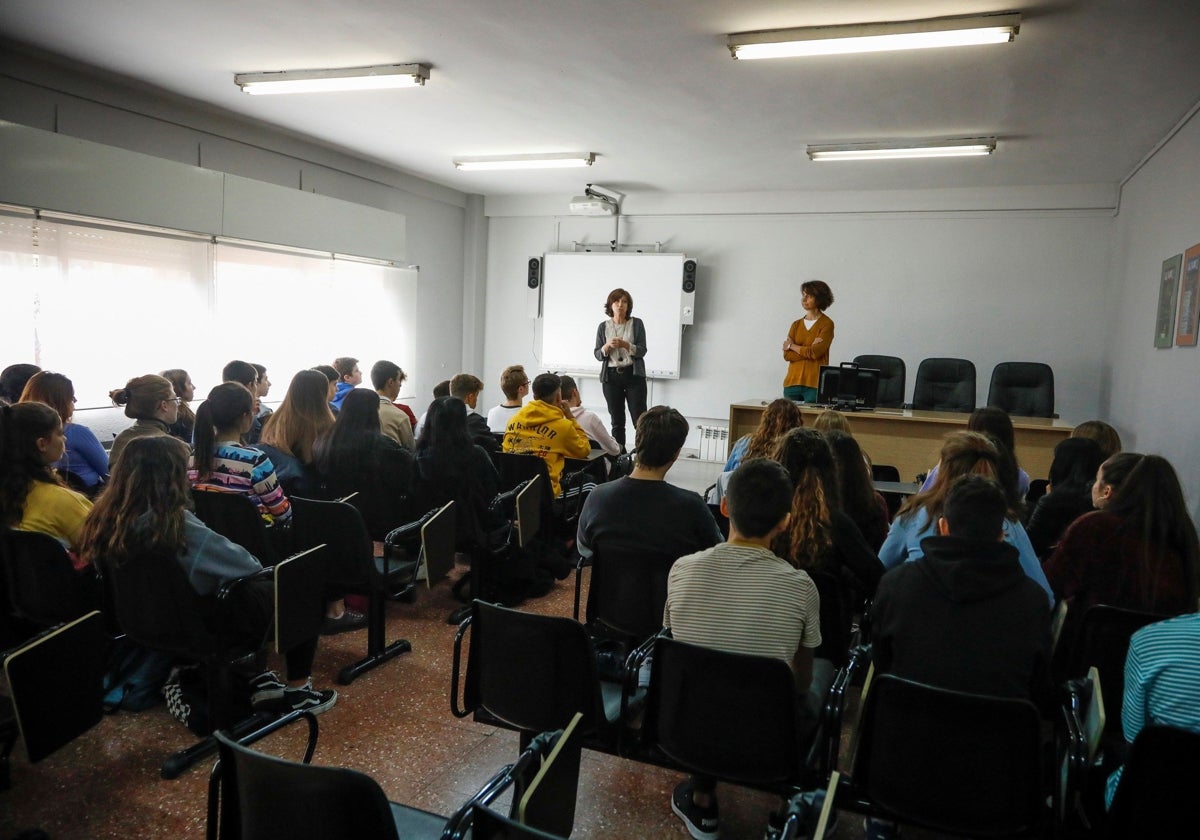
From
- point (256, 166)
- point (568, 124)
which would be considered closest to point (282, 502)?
point (568, 124)

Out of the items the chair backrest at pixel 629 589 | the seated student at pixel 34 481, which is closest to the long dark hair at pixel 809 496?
the chair backrest at pixel 629 589

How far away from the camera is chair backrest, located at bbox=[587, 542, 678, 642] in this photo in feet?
8.20

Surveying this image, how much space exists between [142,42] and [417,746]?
13.2 feet

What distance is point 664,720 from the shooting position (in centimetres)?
194

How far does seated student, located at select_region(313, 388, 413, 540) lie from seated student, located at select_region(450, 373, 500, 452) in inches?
30.2

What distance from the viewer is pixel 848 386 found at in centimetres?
580

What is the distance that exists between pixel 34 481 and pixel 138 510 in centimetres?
51

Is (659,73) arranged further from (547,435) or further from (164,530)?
(164,530)

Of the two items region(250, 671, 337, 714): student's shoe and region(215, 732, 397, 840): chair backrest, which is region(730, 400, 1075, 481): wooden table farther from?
region(215, 732, 397, 840): chair backrest

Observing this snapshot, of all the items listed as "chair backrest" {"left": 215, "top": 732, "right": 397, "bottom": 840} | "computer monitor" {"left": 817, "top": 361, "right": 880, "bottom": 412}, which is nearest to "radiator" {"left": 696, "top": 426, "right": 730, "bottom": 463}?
"computer monitor" {"left": 817, "top": 361, "right": 880, "bottom": 412}

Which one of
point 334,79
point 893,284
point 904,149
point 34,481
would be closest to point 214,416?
point 34,481

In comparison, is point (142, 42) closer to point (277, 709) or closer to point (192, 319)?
point (192, 319)

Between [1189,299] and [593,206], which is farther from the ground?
[593,206]

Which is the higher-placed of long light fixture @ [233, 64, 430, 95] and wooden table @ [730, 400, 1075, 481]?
long light fixture @ [233, 64, 430, 95]
